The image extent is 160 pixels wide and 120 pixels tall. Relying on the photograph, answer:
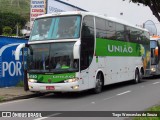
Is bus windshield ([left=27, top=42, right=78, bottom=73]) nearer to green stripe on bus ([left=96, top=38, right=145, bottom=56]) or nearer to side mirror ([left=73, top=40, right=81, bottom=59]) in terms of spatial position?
side mirror ([left=73, top=40, right=81, bottom=59])

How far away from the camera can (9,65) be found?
19.8m

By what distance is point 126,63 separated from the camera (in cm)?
2283

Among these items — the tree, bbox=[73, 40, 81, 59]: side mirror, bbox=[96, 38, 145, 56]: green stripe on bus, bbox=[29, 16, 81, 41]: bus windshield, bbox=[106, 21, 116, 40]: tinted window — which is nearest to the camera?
the tree

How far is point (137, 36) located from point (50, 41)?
10.4 metres

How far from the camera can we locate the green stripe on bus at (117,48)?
1844 centimetres

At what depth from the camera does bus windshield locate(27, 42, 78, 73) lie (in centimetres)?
1598

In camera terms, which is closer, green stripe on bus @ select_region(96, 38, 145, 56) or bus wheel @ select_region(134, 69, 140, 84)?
green stripe on bus @ select_region(96, 38, 145, 56)

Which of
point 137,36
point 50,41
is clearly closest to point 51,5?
point 137,36

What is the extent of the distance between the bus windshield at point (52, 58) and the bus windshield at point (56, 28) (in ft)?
1.25

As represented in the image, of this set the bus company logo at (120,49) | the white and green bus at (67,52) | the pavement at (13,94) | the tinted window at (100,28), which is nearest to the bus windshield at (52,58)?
the white and green bus at (67,52)

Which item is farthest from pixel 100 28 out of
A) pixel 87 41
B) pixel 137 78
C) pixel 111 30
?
pixel 137 78

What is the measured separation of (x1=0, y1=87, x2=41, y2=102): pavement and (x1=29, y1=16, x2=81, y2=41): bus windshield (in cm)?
243

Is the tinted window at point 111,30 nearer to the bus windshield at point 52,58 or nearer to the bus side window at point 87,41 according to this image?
the bus side window at point 87,41

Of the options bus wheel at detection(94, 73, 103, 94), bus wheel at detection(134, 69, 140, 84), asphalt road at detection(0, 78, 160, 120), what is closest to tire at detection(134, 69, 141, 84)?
bus wheel at detection(134, 69, 140, 84)
